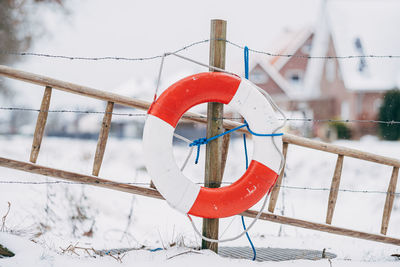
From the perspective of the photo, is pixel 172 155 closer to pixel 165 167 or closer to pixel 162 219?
pixel 165 167

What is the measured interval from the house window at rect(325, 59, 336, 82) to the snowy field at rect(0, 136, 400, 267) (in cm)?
722

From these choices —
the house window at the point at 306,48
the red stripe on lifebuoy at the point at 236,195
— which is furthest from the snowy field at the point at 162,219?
the house window at the point at 306,48

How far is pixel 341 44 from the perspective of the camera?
45.9ft

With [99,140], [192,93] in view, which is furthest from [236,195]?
[99,140]

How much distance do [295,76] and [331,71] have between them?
257 centimetres

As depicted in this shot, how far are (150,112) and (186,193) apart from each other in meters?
0.48

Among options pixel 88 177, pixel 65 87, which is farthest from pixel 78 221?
pixel 65 87

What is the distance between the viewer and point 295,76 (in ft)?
57.4

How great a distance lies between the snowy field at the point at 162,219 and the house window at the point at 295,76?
8.77 m

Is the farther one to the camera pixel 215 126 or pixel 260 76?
pixel 260 76

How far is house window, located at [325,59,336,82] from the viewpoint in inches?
582

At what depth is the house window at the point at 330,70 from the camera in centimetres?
1478

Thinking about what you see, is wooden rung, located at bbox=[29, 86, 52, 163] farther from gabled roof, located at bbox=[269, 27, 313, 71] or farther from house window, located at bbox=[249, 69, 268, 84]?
gabled roof, located at bbox=[269, 27, 313, 71]

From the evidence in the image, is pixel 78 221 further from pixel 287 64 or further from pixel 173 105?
pixel 287 64
